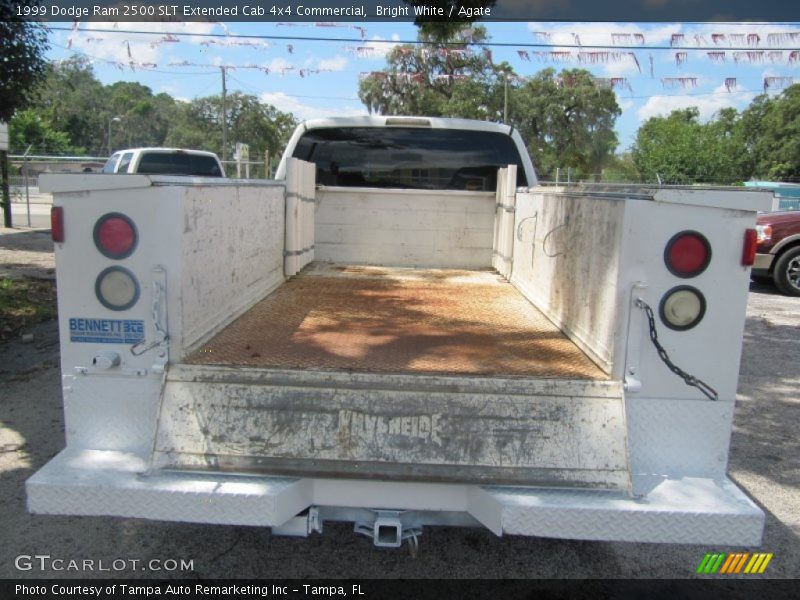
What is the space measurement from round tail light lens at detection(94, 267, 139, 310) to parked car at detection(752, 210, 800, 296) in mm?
11798

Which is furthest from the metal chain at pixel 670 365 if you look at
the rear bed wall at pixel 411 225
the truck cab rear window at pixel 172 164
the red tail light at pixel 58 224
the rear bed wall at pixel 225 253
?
the truck cab rear window at pixel 172 164

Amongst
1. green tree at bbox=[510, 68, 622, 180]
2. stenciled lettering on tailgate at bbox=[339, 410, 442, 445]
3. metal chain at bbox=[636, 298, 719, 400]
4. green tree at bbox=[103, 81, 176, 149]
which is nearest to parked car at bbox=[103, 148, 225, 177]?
stenciled lettering on tailgate at bbox=[339, 410, 442, 445]

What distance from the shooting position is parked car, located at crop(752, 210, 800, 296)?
461 inches

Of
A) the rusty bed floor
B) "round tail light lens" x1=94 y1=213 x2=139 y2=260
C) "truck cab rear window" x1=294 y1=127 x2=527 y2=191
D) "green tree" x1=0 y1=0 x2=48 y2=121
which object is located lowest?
the rusty bed floor

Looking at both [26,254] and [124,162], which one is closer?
[26,254]

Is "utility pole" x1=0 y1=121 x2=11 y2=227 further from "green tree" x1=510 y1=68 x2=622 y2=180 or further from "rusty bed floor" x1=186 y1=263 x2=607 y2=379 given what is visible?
"green tree" x1=510 y1=68 x2=622 y2=180

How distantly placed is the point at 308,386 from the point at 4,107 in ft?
31.2

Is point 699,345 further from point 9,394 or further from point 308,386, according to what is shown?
point 9,394

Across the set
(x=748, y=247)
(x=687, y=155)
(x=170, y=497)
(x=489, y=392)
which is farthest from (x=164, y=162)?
(x=687, y=155)

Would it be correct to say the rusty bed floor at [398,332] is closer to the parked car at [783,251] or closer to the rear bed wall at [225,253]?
the rear bed wall at [225,253]

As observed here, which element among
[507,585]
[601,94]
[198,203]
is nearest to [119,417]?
[198,203]

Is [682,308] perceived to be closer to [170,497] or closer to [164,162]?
[170,497]

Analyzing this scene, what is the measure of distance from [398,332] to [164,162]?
449 inches

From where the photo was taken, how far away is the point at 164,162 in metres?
13.2
